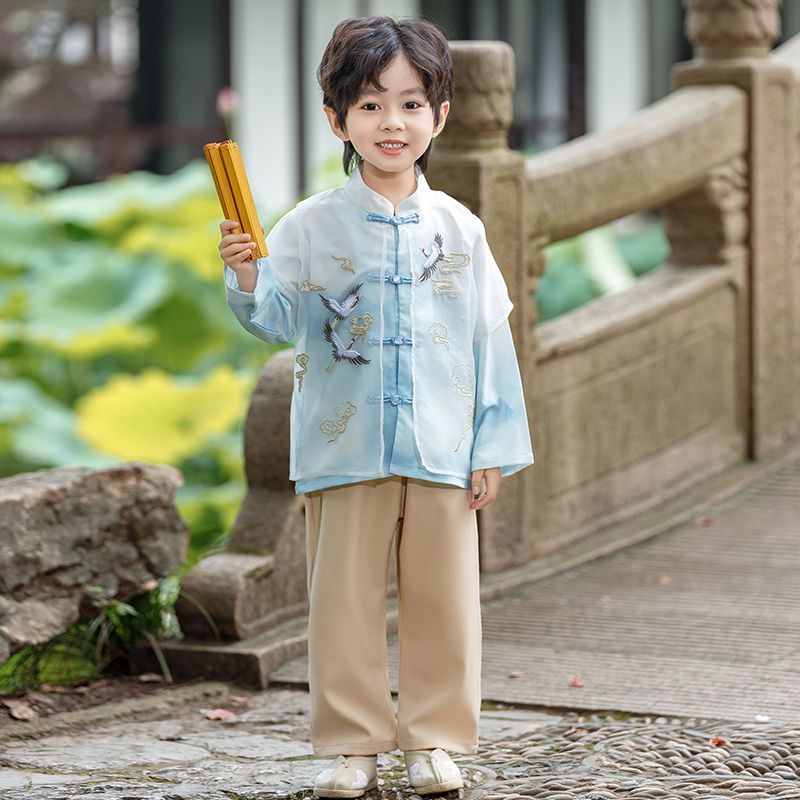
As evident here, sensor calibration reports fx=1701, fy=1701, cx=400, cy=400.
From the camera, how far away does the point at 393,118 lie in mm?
3297

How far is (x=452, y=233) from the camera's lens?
11.3ft

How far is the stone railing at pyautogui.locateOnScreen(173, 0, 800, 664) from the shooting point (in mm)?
4762

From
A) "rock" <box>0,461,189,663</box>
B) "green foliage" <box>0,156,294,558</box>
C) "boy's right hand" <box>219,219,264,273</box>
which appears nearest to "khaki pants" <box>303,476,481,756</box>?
"boy's right hand" <box>219,219,264,273</box>

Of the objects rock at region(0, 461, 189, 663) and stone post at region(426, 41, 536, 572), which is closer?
rock at region(0, 461, 189, 663)

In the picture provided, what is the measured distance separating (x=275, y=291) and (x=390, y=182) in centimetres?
33

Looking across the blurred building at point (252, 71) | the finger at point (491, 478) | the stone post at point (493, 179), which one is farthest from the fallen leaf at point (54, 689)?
the blurred building at point (252, 71)

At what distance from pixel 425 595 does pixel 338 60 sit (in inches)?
42.5

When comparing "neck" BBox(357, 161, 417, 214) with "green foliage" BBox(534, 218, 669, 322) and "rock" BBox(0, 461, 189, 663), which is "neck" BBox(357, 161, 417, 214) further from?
"green foliage" BBox(534, 218, 669, 322)

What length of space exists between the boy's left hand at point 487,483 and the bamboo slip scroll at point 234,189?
62 centimetres

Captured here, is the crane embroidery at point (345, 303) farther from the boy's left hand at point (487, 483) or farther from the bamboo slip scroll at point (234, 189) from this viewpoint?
the boy's left hand at point (487, 483)

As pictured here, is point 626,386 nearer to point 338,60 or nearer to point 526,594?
point 526,594

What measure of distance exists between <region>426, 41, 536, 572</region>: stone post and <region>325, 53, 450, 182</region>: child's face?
5.42 feet

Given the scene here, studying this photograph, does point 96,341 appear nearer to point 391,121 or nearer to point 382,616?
point 382,616

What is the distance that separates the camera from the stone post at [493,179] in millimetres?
5020
